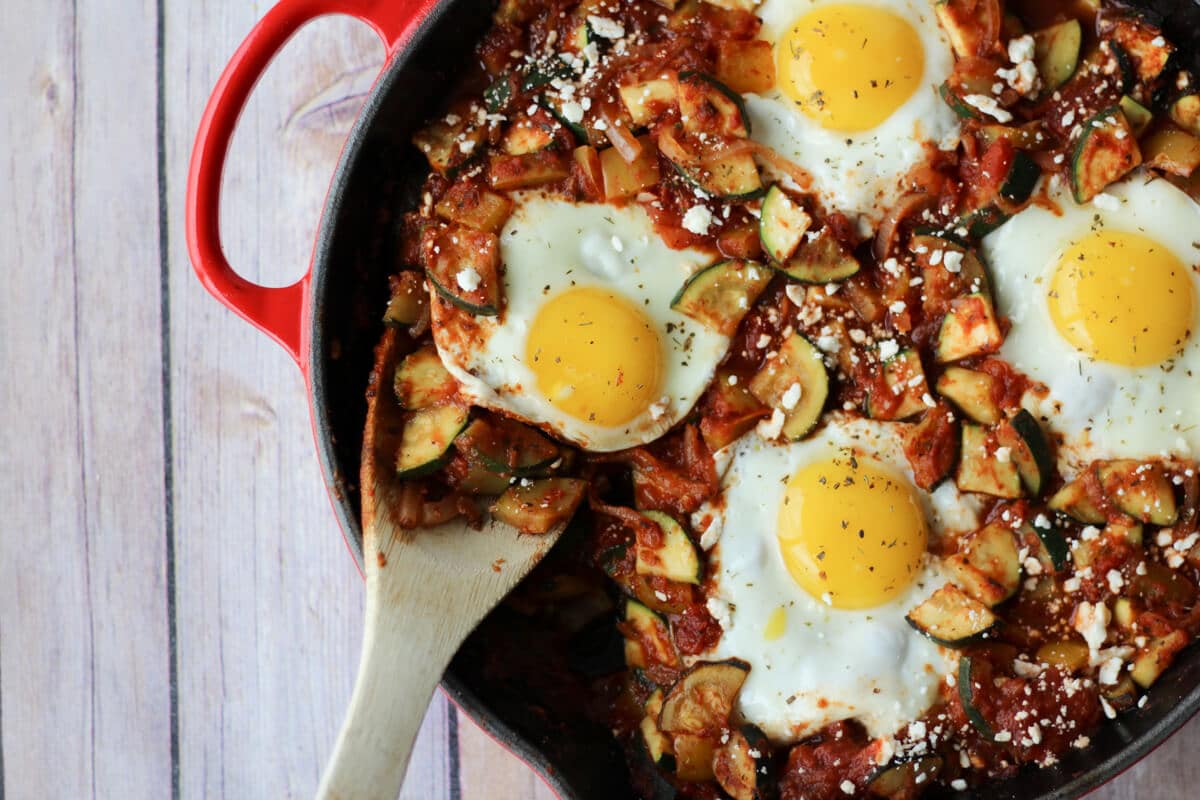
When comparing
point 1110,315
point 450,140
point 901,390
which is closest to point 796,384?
point 901,390

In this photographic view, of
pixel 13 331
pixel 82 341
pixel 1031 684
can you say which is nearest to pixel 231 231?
pixel 82 341

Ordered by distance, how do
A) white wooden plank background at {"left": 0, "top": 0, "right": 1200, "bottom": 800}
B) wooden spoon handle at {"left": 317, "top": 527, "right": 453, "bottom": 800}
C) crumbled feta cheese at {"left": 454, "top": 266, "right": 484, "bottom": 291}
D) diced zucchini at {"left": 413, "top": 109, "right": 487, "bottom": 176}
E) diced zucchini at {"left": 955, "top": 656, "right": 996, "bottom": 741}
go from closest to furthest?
wooden spoon handle at {"left": 317, "top": 527, "right": 453, "bottom": 800}
crumbled feta cheese at {"left": 454, "top": 266, "right": 484, "bottom": 291}
diced zucchini at {"left": 955, "top": 656, "right": 996, "bottom": 741}
diced zucchini at {"left": 413, "top": 109, "right": 487, "bottom": 176}
white wooden plank background at {"left": 0, "top": 0, "right": 1200, "bottom": 800}

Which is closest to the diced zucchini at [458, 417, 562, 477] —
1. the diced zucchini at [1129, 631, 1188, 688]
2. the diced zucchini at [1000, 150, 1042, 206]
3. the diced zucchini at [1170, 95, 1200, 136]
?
the diced zucchini at [1000, 150, 1042, 206]

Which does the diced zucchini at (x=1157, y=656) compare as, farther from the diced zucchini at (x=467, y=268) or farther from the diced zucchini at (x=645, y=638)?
the diced zucchini at (x=467, y=268)

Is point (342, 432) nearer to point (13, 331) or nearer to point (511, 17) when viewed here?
point (511, 17)

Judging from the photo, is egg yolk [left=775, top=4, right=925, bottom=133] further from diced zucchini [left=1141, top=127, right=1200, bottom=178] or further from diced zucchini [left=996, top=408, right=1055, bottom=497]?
diced zucchini [left=996, top=408, right=1055, bottom=497]

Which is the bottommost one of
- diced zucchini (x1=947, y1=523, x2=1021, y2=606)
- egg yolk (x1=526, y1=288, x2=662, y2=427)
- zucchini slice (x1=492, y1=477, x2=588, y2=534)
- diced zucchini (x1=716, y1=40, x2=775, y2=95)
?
diced zucchini (x1=947, y1=523, x2=1021, y2=606)

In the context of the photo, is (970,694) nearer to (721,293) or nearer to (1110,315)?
(1110,315)
